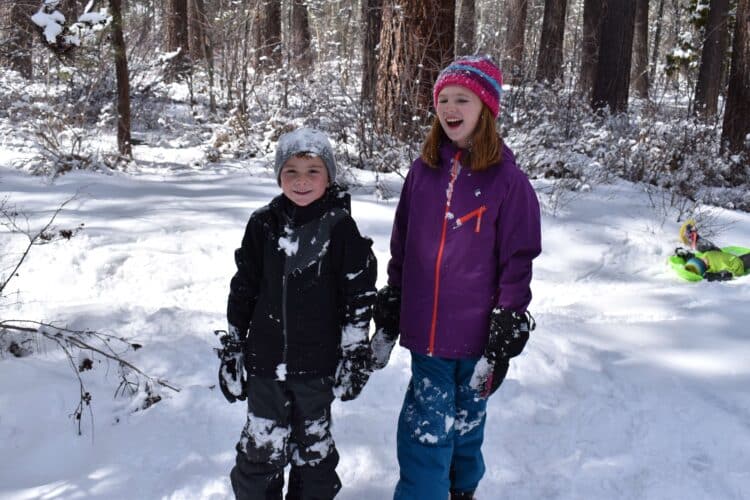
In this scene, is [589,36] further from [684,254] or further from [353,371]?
[353,371]

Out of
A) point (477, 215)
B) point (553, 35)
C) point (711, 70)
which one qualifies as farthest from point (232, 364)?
point (553, 35)

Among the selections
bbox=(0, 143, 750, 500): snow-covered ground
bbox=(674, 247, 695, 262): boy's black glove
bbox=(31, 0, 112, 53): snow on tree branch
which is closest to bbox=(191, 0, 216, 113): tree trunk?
bbox=(0, 143, 750, 500): snow-covered ground

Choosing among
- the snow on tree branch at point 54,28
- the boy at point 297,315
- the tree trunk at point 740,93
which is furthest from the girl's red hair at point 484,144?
the tree trunk at point 740,93

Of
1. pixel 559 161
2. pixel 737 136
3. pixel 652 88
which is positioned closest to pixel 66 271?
pixel 559 161

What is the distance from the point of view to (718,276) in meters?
4.67

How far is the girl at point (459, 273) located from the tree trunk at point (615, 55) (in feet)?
32.1

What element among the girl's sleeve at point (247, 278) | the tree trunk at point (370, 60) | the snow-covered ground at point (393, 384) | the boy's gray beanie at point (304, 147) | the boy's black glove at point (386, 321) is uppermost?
the tree trunk at point (370, 60)

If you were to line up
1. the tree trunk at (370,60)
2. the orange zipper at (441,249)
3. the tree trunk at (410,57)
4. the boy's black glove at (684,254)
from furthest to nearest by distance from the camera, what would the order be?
the tree trunk at (370,60), the tree trunk at (410,57), the boy's black glove at (684,254), the orange zipper at (441,249)

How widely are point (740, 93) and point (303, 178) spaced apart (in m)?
8.78

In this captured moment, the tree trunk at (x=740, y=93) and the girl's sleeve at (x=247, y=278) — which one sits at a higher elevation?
the tree trunk at (x=740, y=93)

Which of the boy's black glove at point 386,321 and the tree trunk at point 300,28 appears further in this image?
the tree trunk at point 300,28

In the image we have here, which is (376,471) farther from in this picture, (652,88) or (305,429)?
(652,88)

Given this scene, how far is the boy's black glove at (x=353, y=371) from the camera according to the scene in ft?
7.18

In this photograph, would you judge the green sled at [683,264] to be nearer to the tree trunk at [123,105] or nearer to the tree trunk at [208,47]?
the tree trunk at [123,105]
